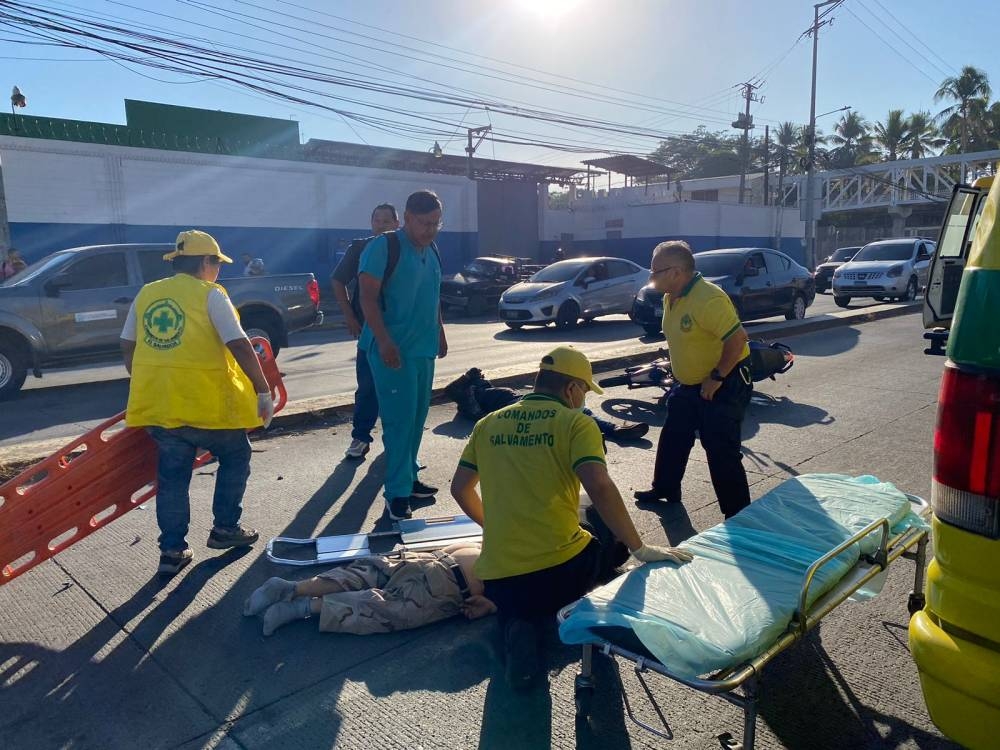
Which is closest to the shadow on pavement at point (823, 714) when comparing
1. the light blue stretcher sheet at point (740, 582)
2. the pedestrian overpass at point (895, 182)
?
the light blue stretcher sheet at point (740, 582)

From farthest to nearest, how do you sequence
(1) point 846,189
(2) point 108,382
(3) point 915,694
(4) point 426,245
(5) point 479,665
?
(1) point 846,189, (2) point 108,382, (4) point 426,245, (5) point 479,665, (3) point 915,694

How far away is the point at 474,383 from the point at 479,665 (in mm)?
4747

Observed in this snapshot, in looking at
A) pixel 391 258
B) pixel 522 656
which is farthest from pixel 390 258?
pixel 522 656

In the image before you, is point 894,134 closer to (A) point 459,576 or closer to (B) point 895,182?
(B) point 895,182

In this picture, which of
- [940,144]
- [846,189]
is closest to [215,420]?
[846,189]

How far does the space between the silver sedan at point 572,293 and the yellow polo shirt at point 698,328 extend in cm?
1106

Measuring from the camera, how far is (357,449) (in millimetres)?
6055

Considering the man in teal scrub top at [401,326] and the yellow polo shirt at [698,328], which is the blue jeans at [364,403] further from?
the yellow polo shirt at [698,328]

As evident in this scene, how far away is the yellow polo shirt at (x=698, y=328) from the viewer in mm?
4258

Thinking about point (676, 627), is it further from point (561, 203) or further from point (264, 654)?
point (561, 203)

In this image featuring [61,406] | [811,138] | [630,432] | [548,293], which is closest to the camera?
[630,432]

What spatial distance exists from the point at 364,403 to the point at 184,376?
7.53ft

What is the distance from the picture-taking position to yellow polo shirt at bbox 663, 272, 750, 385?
168 inches

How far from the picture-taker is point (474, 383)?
304 inches
